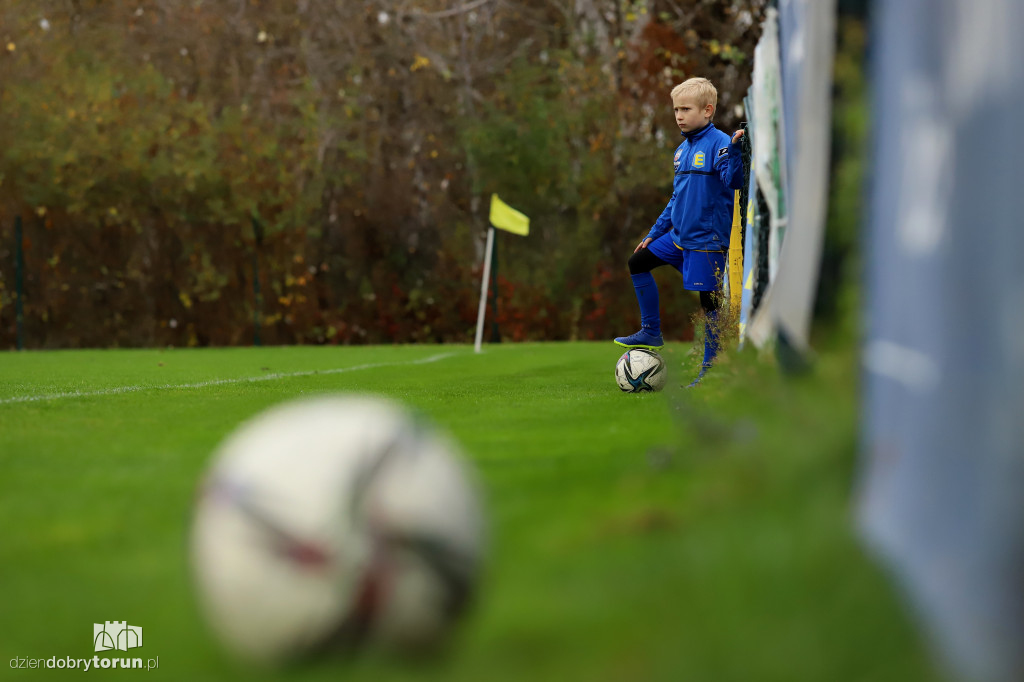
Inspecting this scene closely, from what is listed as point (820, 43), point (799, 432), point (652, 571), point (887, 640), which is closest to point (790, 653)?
A: point (887, 640)

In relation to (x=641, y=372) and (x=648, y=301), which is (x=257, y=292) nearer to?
(x=648, y=301)

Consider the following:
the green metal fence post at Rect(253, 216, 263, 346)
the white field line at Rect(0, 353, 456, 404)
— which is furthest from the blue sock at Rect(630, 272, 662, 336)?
the green metal fence post at Rect(253, 216, 263, 346)

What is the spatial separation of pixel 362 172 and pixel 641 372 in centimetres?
1527

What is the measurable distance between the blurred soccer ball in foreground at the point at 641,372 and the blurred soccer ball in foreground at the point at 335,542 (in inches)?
216

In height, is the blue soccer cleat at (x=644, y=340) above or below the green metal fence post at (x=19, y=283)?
above

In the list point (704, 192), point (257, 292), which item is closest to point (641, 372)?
point (704, 192)

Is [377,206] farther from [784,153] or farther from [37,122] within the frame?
[784,153]

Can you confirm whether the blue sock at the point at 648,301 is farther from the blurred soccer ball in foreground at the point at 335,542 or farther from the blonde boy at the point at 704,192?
the blurred soccer ball in foreground at the point at 335,542

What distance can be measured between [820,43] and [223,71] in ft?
73.6

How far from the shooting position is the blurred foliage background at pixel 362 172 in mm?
19812

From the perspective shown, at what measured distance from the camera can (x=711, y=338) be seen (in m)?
7.72

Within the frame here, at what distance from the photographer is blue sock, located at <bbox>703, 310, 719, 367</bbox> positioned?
302 inches

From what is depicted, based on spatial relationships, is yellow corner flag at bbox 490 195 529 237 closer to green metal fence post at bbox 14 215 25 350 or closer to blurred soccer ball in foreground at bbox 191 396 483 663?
green metal fence post at bbox 14 215 25 350

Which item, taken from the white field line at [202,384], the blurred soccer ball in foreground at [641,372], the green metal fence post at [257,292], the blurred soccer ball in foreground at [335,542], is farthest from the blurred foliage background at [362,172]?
the blurred soccer ball in foreground at [335,542]
